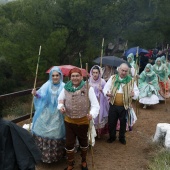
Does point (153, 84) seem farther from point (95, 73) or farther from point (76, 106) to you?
point (76, 106)

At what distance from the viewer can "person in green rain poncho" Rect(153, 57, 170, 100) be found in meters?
9.16

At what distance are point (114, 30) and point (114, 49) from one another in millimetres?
2095

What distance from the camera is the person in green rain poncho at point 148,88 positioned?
27.6 feet

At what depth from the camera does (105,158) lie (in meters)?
4.86

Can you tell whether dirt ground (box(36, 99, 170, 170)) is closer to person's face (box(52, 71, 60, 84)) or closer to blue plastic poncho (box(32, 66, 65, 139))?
blue plastic poncho (box(32, 66, 65, 139))

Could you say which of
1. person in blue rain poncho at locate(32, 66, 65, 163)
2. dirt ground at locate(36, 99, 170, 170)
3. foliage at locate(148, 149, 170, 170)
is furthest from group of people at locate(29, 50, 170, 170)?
foliage at locate(148, 149, 170, 170)

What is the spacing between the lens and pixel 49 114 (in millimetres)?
4242

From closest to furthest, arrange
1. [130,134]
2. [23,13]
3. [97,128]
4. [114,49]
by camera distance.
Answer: [97,128] → [130,134] → [23,13] → [114,49]

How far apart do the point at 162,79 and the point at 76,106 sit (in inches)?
245

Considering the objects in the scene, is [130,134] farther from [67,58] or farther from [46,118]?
[67,58]

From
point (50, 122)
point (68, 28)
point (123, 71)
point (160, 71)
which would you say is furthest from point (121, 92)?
point (68, 28)

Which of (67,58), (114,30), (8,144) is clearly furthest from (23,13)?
(8,144)

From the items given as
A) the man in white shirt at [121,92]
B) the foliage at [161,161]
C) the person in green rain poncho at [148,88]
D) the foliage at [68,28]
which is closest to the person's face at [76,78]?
the man in white shirt at [121,92]

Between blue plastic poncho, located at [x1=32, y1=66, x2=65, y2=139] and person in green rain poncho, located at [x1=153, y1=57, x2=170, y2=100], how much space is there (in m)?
5.64
